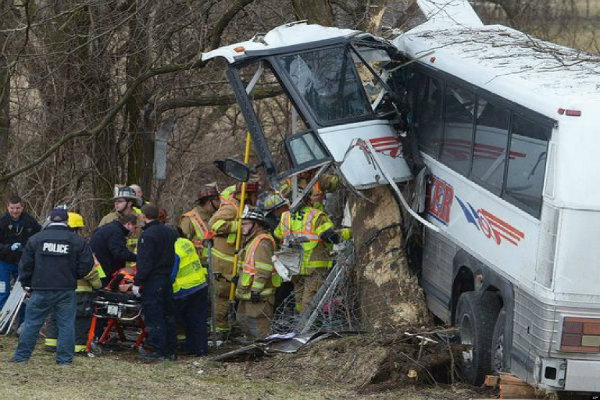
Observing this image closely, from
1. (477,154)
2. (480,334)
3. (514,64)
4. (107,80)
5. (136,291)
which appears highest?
(514,64)

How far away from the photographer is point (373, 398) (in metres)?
9.73

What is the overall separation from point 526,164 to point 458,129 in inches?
74.8

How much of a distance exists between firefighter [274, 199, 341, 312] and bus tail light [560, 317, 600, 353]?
4.31 metres

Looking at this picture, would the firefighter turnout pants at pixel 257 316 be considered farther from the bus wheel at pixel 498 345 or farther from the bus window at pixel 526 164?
the bus window at pixel 526 164

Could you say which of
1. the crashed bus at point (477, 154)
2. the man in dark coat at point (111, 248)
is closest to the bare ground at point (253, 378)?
the crashed bus at point (477, 154)

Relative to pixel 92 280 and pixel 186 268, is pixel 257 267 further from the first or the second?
pixel 92 280

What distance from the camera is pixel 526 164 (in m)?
9.29

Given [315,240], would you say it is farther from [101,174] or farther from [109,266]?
[101,174]

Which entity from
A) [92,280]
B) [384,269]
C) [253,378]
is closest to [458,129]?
[384,269]

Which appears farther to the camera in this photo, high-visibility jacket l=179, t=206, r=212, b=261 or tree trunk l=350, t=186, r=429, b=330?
high-visibility jacket l=179, t=206, r=212, b=261

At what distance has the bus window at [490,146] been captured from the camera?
9.91m

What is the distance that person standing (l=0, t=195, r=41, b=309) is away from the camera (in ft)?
43.4

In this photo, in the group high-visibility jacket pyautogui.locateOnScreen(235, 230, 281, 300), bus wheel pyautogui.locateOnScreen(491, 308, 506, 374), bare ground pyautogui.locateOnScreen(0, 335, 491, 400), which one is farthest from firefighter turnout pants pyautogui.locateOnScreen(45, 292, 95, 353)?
bus wheel pyautogui.locateOnScreen(491, 308, 506, 374)

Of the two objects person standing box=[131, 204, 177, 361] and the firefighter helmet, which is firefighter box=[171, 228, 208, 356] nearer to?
person standing box=[131, 204, 177, 361]
